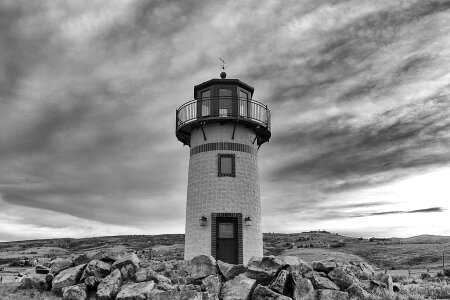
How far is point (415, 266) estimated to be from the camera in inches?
1686

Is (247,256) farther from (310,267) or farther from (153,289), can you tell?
(153,289)

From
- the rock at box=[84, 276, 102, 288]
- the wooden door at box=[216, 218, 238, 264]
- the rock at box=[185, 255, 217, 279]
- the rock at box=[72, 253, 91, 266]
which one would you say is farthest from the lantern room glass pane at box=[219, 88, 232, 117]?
the rock at box=[84, 276, 102, 288]

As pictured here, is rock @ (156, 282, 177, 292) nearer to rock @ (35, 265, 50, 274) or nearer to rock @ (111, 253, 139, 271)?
rock @ (111, 253, 139, 271)

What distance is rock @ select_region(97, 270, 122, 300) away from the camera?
16516 millimetres

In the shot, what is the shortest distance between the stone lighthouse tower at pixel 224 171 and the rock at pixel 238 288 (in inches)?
253

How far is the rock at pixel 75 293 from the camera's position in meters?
16.9

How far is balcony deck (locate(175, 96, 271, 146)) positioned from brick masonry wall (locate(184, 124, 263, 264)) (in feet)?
2.14

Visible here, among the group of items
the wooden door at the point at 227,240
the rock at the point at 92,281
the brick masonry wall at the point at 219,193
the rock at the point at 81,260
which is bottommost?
the rock at the point at 92,281

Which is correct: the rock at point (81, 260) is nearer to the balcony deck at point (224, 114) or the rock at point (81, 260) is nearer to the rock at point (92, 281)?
the rock at point (92, 281)

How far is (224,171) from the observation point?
25.1 meters

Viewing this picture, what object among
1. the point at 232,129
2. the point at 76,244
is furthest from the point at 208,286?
the point at 76,244

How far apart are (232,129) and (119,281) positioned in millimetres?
11491

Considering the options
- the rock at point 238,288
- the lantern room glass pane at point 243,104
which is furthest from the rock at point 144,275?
the lantern room glass pane at point 243,104

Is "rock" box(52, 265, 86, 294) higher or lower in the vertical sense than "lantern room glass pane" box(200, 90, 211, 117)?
A: lower
